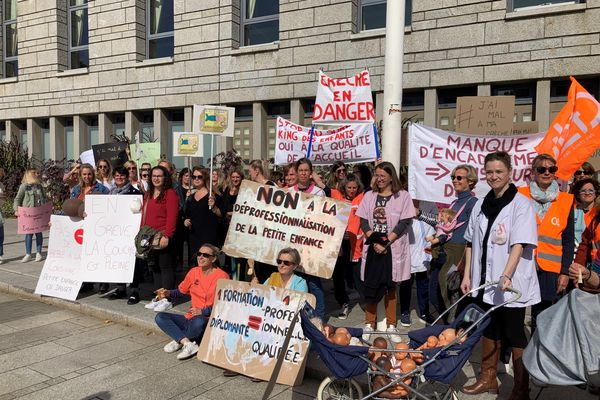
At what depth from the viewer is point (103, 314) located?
20.6ft

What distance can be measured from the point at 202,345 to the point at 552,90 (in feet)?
31.2

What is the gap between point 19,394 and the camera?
13.5 feet

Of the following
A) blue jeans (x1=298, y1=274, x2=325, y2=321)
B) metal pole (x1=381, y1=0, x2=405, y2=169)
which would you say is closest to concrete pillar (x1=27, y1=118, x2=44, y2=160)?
metal pole (x1=381, y1=0, x2=405, y2=169)

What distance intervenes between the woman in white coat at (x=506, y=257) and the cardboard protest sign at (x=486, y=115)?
321 centimetres

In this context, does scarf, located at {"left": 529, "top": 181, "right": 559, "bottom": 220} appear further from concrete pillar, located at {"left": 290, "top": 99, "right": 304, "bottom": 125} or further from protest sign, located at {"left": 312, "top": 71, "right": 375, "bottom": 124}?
concrete pillar, located at {"left": 290, "top": 99, "right": 304, "bottom": 125}

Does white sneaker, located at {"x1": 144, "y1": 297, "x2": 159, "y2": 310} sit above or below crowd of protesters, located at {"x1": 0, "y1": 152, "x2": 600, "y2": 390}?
below

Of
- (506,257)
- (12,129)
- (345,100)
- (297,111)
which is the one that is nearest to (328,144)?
(345,100)

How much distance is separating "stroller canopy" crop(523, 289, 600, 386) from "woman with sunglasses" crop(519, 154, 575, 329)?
163 cm

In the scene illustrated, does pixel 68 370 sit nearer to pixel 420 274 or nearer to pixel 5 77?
pixel 420 274

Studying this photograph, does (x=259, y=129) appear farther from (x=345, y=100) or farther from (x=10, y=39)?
(x=10, y=39)

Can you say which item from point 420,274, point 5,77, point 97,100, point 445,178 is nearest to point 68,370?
point 420,274

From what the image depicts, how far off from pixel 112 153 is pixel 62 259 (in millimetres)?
3333

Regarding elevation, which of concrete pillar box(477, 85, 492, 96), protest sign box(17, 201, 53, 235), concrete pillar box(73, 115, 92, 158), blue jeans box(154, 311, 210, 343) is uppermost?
concrete pillar box(477, 85, 492, 96)

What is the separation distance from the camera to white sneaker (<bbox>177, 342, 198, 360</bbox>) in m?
4.88
